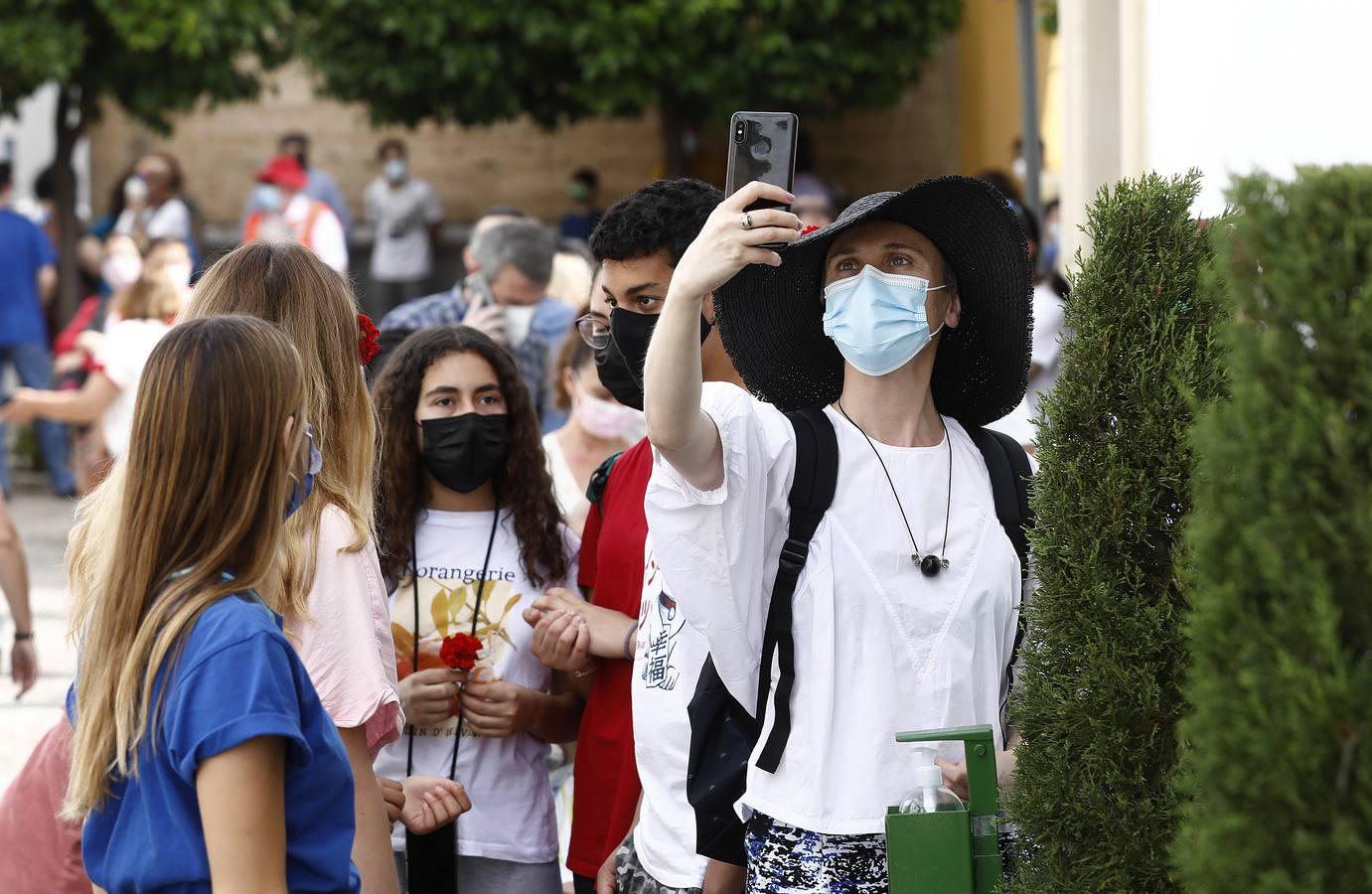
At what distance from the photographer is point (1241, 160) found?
6180mm

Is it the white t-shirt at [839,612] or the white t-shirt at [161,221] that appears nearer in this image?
the white t-shirt at [839,612]

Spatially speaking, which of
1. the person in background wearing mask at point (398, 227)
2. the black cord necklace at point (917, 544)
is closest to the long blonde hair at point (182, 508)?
the black cord necklace at point (917, 544)

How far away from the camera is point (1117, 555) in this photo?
254 centimetres

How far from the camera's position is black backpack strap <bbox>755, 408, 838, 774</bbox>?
279 cm

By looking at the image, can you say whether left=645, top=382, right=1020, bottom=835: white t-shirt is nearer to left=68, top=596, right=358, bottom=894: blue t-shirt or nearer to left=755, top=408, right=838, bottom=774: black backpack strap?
left=755, top=408, right=838, bottom=774: black backpack strap

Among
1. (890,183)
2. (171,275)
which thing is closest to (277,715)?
(171,275)

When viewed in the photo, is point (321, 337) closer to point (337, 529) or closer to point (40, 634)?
point (337, 529)

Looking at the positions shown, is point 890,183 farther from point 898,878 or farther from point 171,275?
point 898,878

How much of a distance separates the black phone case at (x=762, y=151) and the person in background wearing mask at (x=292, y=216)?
8315 mm

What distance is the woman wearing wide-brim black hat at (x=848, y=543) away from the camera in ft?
8.73

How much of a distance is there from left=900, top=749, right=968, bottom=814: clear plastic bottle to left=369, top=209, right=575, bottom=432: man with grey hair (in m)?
4.09

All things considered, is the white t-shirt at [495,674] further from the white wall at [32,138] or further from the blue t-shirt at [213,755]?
the white wall at [32,138]

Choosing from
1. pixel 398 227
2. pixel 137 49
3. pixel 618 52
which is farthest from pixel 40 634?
pixel 618 52

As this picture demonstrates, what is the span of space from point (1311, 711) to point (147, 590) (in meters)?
1.54
